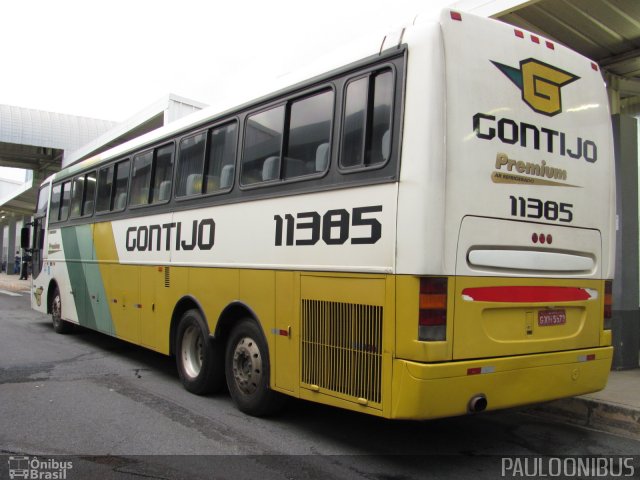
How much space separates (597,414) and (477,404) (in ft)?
7.48

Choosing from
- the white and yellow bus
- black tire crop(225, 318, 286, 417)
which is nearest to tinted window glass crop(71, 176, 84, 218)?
the white and yellow bus

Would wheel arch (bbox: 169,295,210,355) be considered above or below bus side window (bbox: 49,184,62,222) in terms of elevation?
below

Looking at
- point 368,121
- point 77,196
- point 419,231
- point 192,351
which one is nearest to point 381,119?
point 368,121

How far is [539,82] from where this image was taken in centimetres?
469

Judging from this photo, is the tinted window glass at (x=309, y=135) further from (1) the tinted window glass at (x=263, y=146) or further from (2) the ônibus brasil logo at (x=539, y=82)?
(2) the ônibus brasil logo at (x=539, y=82)

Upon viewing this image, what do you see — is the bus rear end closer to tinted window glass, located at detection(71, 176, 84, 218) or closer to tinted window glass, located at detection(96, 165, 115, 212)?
tinted window glass, located at detection(96, 165, 115, 212)

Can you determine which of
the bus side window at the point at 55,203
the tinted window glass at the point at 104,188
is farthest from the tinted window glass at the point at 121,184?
the bus side window at the point at 55,203

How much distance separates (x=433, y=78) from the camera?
4.08 metres

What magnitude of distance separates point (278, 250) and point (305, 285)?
1.72 feet

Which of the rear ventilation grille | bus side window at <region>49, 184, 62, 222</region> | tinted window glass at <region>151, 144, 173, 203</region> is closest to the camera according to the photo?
the rear ventilation grille

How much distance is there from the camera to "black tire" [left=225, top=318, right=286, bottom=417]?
5418 millimetres

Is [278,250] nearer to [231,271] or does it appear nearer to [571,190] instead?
[231,271]

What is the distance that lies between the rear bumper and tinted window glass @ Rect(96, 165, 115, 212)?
664 centimetres

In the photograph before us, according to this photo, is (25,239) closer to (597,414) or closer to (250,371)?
(250,371)
